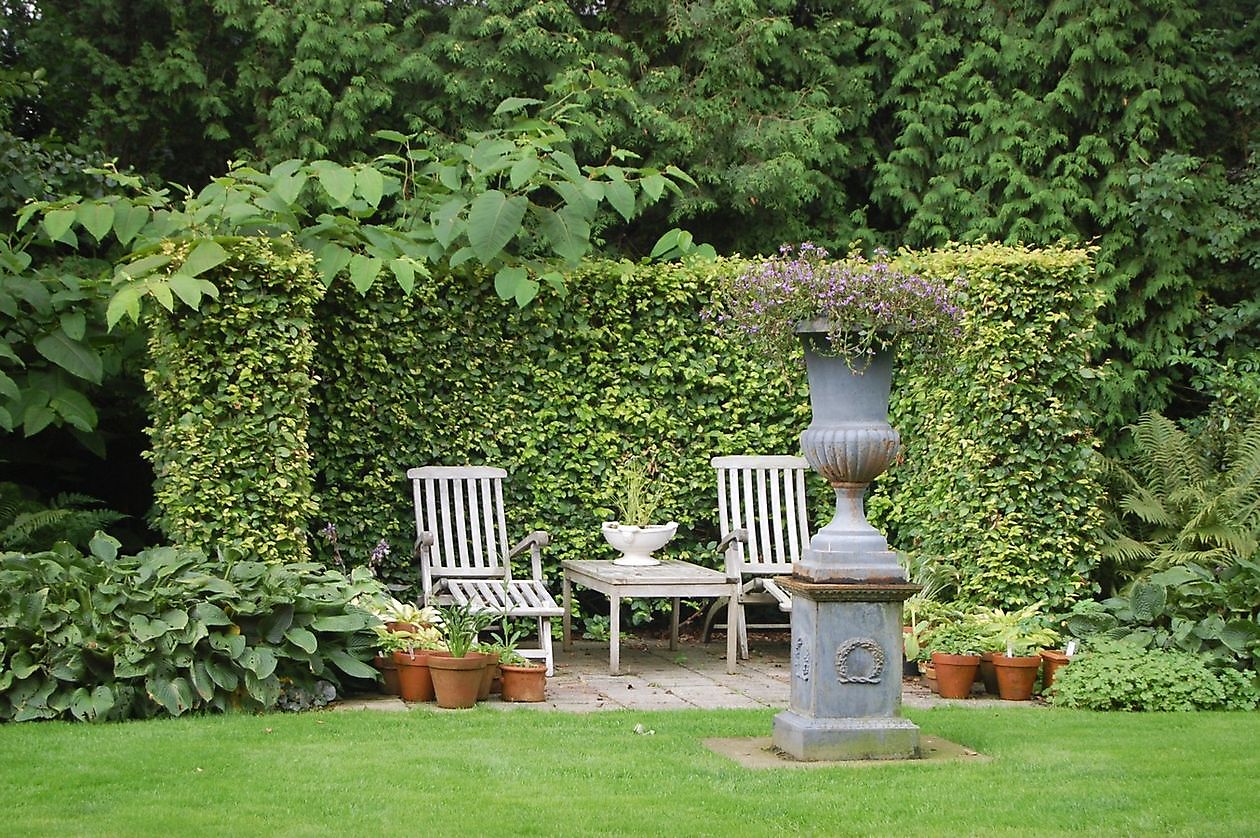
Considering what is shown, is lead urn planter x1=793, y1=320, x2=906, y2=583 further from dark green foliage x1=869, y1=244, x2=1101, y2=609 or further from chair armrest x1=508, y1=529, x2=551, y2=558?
chair armrest x1=508, y1=529, x2=551, y2=558

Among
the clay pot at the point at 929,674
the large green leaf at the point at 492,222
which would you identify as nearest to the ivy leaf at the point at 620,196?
the large green leaf at the point at 492,222

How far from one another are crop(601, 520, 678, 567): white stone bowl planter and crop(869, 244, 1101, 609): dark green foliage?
1.62 meters

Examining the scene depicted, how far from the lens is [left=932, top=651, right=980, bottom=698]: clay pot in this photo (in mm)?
6492

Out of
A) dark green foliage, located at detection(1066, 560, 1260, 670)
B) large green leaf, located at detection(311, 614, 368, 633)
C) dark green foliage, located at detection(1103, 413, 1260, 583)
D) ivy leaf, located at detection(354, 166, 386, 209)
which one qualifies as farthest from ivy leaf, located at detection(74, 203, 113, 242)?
dark green foliage, located at detection(1103, 413, 1260, 583)

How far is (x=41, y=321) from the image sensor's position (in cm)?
736

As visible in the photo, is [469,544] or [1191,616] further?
[469,544]

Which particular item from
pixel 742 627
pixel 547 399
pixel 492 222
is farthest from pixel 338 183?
pixel 742 627

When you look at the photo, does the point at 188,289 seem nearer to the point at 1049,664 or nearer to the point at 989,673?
the point at 989,673

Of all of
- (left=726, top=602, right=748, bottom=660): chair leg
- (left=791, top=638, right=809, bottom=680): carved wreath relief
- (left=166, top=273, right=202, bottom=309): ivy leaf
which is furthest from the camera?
(left=726, top=602, right=748, bottom=660): chair leg

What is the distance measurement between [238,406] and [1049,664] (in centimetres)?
416

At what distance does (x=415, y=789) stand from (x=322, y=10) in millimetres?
6867

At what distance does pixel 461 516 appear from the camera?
307 inches

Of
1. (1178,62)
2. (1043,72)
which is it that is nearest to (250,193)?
(1043,72)

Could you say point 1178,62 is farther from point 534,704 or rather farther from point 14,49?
point 14,49
